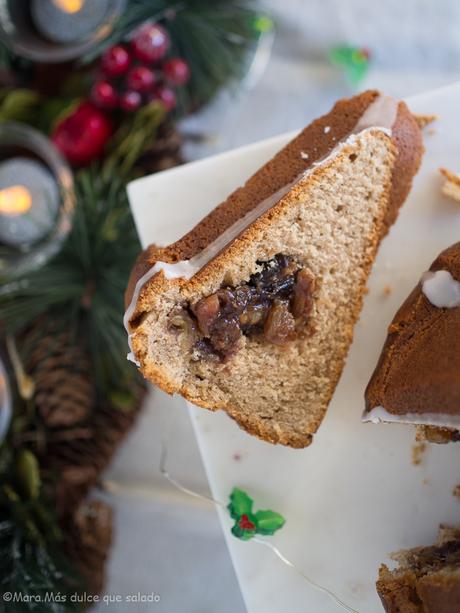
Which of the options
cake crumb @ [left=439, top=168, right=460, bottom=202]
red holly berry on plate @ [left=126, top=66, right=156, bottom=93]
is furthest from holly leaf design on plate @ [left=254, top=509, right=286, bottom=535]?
red holly berry on plate @ [left=126, top=66, right=156, bottom=93]

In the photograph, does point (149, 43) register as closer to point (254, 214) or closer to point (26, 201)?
point (26, 201)

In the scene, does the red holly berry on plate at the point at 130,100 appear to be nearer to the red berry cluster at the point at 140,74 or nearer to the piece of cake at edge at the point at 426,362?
the red berry cluster at the point at 140,74

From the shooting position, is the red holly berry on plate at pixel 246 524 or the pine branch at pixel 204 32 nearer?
the red holly berry on plate at pixel 246 524

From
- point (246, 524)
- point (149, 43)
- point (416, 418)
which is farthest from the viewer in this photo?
point (149, 43)

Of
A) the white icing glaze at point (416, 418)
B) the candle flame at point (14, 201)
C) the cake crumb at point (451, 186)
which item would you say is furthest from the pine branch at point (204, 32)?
the white icing glaze at point (416, 418)

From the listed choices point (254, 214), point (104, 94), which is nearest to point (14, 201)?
point (104, 94)

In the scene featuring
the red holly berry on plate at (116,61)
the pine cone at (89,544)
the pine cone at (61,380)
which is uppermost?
the red holly berry on plate at (116,61)

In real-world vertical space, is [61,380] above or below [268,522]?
above
